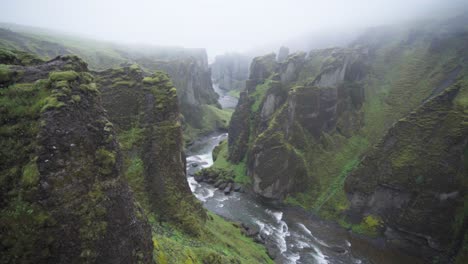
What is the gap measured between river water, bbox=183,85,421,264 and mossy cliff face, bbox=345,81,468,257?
158 inches

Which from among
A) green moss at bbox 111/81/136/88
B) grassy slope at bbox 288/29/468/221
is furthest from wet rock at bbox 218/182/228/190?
green moss at bbox 111/81/136/88

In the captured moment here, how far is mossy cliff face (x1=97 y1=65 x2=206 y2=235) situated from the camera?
2977cm

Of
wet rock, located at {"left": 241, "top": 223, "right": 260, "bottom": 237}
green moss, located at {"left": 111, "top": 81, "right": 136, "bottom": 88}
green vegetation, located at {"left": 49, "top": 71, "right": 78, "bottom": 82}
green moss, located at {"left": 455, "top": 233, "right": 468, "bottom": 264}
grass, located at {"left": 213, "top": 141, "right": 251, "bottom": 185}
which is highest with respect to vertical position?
green vegetation, located at {"left": 49, "top": 71, "right": 78, "bottom": 82}

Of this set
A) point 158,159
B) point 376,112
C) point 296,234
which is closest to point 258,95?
point 376,112

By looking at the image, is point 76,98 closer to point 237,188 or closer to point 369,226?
point 369,226

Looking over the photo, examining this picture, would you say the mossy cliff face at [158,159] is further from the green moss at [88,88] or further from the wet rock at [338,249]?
the green moss at [88,88]

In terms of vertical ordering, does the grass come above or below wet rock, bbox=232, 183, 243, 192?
above

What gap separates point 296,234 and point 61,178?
4214cm

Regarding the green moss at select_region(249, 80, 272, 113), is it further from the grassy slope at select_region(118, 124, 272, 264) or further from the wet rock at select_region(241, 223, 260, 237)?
the grassy slope at select_region(118, 124, 272, 264)

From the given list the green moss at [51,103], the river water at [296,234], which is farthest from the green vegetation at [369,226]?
the green moss at [51,103]

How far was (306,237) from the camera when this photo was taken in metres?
45.8

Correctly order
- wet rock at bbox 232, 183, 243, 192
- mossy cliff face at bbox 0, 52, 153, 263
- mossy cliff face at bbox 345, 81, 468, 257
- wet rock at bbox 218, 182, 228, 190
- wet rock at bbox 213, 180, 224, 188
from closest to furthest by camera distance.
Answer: mossy cliff face at bbox 0, 52, 153, 263, mossy cliff face at bbox 345, 81, 468, 257, wet rock at bbox 232, 183, 243, 192, wet rock at bbox 218, 182, 228, 190, wet rock at bbox 213, 180, 224, 188

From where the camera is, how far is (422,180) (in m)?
43.2

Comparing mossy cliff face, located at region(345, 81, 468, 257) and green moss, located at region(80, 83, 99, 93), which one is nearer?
green moss, located at region(80, 83, 99, 93)
